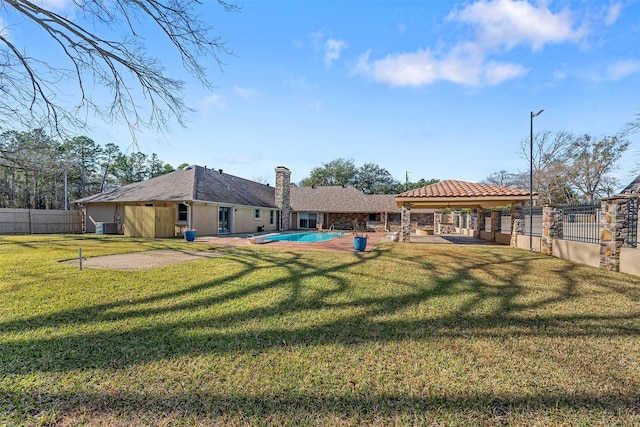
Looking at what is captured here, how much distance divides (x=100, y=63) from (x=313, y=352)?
8.64 metres

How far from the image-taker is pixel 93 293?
5.39 meters

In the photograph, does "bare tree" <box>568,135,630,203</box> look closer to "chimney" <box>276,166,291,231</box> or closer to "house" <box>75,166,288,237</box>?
"chimney" <box>276,166,291,231</box>

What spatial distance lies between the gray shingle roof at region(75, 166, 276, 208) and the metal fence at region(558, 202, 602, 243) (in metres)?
18.1

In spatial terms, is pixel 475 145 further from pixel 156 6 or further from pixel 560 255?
pixel 156 6

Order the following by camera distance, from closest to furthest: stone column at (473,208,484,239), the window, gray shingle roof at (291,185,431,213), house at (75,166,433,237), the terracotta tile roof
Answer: the terracotta tile roof, house at (75,166,433,237), the window, stone column at (473,208,484,239), gray shingle roof at (291,185,431,213)

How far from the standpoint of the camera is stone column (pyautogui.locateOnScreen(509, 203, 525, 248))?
45.9ft

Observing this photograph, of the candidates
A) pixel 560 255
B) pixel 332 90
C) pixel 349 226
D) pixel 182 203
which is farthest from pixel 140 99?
pixel 349 226

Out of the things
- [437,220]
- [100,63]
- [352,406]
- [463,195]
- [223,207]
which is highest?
[100,63]

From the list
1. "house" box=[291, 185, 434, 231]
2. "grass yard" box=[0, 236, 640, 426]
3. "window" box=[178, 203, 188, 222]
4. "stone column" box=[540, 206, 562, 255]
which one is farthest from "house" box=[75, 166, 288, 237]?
"stone column" box=[540, 206, 562, 255]

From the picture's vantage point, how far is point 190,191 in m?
18.8

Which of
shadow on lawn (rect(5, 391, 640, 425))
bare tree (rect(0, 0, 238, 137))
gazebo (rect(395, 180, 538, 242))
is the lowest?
shadow on lawn (rect(5, 391, 640, 425))

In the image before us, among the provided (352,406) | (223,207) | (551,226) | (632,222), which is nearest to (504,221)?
(551,226)

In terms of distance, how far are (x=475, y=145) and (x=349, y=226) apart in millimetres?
14423

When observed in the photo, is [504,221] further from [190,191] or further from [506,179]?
[506,179]
